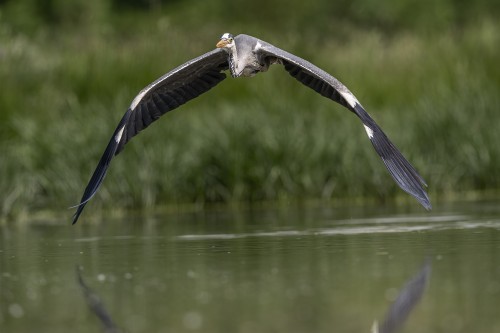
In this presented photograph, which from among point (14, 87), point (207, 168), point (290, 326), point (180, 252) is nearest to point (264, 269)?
point (180, 252)

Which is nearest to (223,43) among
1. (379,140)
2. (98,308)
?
(379,140)

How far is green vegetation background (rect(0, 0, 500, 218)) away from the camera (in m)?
13.8

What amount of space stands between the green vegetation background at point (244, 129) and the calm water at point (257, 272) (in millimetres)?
1988

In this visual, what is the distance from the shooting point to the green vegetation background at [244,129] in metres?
13.8

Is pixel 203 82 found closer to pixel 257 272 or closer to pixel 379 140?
pixel 379 140

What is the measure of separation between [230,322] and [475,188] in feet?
30.5

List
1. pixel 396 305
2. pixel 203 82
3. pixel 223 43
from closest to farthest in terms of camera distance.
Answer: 1. pixel 396 305
2. pixel 223 43
3. pixel 203 82

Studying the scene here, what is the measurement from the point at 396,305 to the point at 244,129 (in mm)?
8584

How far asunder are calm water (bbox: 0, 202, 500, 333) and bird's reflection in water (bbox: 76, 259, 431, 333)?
0.14 ft

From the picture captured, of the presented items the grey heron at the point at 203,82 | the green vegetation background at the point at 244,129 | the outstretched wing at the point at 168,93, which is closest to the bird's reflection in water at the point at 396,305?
the grey heron at the point at 203,82

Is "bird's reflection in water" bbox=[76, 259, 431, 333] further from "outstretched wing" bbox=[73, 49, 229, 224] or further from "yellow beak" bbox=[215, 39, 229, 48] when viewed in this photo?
"yellow beak" bbox=[215, 39, 229, 48]

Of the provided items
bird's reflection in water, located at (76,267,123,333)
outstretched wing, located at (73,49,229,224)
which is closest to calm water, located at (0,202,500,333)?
bird's reflection in water, located at (76,267,123,333)

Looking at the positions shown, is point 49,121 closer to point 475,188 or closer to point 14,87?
point 14,87

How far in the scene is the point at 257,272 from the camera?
24.2 feet
